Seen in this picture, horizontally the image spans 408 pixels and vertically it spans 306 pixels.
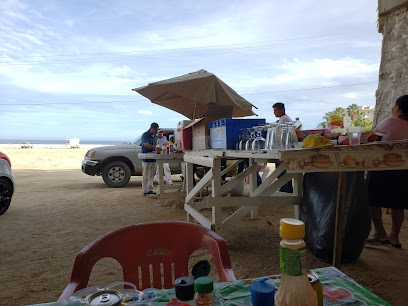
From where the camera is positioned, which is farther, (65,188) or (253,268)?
(65,188)

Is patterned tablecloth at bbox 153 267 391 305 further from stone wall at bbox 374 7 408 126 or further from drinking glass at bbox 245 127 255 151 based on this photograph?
stone wall at bbox 374 7 408 126

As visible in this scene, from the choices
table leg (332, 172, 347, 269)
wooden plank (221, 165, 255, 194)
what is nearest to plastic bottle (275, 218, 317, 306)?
table leg (332, 172, 347, 269)

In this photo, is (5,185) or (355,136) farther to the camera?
(5,185)

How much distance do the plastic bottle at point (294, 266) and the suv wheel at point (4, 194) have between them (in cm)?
729

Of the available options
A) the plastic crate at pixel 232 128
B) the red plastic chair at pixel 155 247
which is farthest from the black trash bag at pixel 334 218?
the red plastic chair at pixel 155 247

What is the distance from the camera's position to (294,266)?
33.2 inches

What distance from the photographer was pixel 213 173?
4090mm

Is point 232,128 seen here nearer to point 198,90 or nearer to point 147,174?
point 198,90

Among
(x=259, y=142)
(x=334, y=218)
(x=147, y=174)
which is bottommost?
(x=334, y=218)

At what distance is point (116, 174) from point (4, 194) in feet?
14.1

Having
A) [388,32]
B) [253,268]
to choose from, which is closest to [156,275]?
[253,268]

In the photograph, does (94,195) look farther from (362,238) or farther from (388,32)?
(388,32)

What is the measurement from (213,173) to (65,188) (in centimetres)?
842

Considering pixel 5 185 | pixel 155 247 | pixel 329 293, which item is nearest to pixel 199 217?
pixel 155 247
